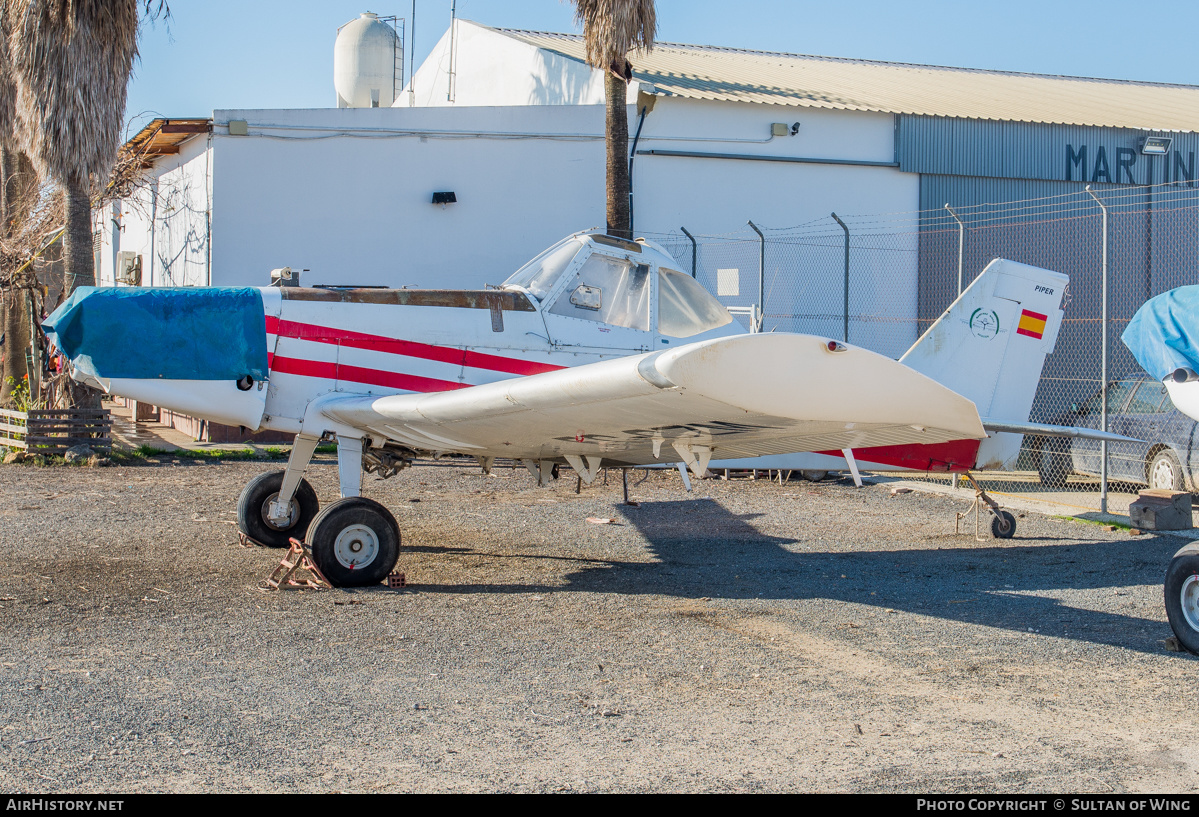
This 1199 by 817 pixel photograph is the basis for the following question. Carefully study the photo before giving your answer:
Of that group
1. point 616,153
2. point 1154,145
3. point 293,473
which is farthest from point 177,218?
point 1154,145

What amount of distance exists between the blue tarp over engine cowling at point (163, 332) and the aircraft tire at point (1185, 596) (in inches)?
221

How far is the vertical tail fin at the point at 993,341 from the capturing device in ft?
Answer: 28.8

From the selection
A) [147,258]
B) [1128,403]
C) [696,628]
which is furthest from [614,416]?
[147,258]

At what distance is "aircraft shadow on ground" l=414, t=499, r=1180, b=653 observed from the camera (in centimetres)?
623

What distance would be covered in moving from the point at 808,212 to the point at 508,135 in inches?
209

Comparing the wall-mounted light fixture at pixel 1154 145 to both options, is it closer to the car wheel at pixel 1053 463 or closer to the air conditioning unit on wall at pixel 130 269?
the car wheel at pixel 1053 463

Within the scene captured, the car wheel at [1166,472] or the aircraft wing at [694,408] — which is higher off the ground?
the aircraft wing at [694,408]

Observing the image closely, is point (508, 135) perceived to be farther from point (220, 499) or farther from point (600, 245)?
point (600, 245)

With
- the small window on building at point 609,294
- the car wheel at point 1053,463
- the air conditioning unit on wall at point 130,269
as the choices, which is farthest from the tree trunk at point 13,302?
the car wheel at point 1053,463

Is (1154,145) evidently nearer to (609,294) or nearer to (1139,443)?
(1139,443)

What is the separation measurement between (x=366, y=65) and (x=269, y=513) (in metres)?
17.2

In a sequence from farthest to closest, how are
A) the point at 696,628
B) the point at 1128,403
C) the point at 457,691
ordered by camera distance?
the point at 1128,403 → the point at 696,628 → the point at 457,691

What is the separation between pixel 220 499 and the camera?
10836mm

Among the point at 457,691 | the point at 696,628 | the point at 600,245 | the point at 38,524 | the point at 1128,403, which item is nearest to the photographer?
the point at 457,691
